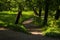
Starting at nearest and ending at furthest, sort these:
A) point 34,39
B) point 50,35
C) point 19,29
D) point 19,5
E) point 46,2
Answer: point 34,39 → point 50,35 → point 19,29 → point 19,5 → point 46,2

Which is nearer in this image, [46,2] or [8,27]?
[8,27]

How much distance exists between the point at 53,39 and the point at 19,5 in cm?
1034

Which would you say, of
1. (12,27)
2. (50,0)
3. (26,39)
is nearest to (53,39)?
(26,39)

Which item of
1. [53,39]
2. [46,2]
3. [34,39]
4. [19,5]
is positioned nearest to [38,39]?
[34,39]

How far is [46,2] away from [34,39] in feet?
41.9

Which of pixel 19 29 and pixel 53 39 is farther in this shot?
pixel 19 29

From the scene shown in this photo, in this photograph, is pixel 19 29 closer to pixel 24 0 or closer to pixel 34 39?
pixel 34 39

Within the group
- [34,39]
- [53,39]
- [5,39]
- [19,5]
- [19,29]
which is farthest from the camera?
[19,5]

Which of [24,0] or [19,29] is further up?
[24,0]

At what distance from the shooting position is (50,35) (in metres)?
18.6

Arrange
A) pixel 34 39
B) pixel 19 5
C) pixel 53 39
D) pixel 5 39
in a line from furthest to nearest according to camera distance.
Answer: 1. pixel 19 5
2. pixel 53 39
3. pixel 34 39
4. pixel 5 39

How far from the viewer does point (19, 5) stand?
2581 centimetres

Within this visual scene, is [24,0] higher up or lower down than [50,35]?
higher up

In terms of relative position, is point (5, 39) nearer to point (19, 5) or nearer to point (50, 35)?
point (50, 35)
